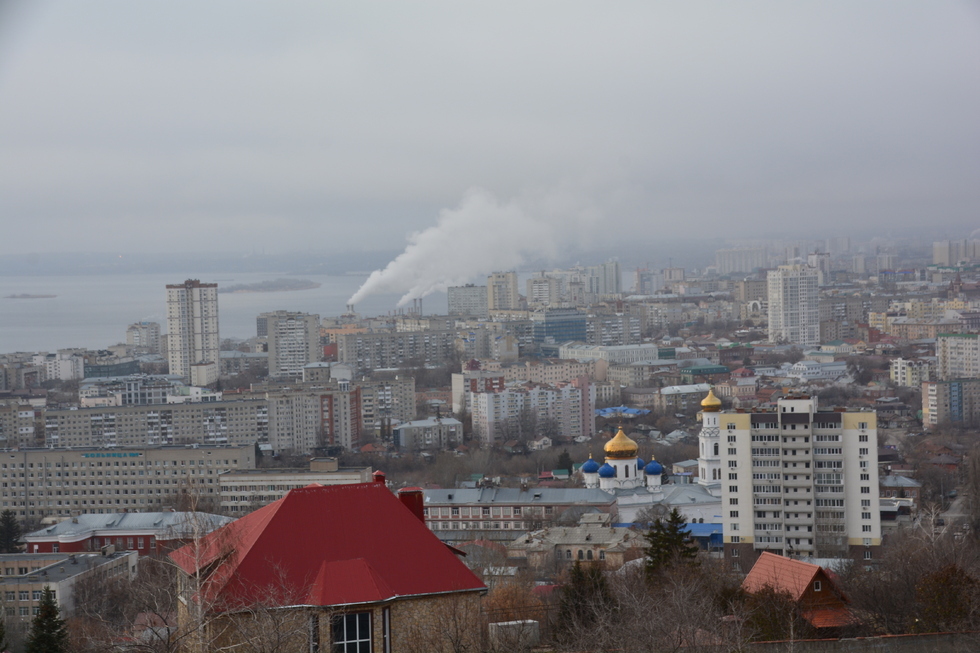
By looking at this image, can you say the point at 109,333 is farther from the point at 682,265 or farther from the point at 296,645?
the point at 296,645

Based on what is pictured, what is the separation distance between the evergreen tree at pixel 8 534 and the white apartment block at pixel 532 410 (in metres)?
10.5

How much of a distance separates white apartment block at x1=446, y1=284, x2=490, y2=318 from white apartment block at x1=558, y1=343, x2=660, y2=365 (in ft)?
50.7

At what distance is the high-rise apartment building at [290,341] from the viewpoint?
3647 centimetres

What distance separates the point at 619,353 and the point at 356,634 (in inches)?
1230

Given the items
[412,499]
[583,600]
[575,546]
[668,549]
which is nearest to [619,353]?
[575,546]

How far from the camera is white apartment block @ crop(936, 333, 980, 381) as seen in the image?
28281 mm

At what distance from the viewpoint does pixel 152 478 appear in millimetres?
17062

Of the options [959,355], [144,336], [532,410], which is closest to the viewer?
[532,410]

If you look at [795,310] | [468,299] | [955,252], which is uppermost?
[955,252]

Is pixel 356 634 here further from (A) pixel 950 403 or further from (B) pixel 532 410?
(A) pixel 950 403

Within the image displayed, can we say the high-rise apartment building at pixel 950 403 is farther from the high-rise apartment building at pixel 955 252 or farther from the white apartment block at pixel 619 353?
the high-rise apartment building at pixel 955 252

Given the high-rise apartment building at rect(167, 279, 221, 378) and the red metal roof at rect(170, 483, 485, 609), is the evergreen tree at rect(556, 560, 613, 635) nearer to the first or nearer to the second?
the red metal roof at rect(170, 483, 485, 609)

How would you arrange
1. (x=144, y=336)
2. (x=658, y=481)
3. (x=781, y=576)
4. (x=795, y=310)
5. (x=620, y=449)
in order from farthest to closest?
(x=144, y=336) → (x=795, y=310) → (x=620, y=449) → (x=658, y=481) → (x=781, y=576)

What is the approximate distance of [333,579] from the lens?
4520mm
